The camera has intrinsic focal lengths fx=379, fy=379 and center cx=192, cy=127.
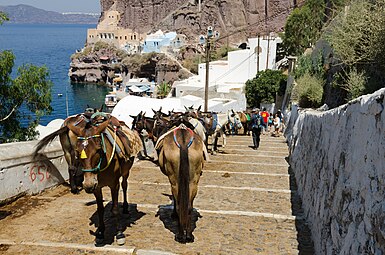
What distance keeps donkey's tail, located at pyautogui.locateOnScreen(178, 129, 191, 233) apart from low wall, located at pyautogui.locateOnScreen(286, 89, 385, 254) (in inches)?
76.4

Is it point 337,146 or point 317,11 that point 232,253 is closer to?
point 337,146

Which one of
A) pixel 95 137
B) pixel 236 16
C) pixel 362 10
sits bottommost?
pixel 95 137

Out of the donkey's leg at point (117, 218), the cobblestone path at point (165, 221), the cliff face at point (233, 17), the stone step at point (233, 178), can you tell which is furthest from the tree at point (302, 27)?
the donkey's leg at point (117, 218)

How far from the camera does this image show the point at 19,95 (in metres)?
12.8

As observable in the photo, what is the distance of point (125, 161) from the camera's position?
247 inches

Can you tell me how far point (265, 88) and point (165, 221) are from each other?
32.4 metres

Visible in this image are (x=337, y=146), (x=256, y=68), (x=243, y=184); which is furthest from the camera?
(x=256, y=68)

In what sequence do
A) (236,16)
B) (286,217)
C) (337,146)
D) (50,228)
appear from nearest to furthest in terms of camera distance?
(337,146)
(50,228)
(286,217)
(236,16)

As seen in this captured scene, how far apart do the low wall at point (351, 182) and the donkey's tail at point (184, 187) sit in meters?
1.94

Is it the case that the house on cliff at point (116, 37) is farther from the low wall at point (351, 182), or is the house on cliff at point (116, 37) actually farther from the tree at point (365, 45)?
the low wall at point (351, 182)

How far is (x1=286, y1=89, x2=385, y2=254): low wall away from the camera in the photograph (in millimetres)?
3041

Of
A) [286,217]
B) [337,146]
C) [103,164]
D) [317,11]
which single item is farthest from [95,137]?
[317,11]

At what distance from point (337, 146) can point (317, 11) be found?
49104 millimetres

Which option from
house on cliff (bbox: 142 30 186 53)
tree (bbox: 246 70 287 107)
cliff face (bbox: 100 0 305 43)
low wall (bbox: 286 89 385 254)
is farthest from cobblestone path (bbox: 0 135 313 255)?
house on cliff (bbox: 142 30 186 53)
